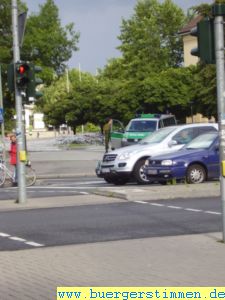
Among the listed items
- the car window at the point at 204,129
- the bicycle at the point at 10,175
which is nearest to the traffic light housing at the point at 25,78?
the car window at the point at 204,129

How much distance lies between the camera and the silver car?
2209cm

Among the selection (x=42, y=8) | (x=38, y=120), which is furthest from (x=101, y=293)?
(x=38, y=120)

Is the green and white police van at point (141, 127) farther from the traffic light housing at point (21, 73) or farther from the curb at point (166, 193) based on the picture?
the traffic light housing at point (21, 73)

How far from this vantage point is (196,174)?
2091 centimetres

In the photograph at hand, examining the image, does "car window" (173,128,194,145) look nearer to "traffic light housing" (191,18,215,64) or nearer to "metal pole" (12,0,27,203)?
"metal pole" (12,0,27,203)

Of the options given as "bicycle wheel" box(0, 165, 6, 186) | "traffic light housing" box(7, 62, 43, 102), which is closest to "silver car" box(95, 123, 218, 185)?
"bicycle wheel" box(0, 165, 6, 186)

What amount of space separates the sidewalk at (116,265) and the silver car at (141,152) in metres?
10.5

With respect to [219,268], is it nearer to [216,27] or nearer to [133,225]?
[216,27]

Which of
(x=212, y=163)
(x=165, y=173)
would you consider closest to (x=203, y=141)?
(x=212, y=163)

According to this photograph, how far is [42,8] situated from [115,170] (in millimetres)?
29774

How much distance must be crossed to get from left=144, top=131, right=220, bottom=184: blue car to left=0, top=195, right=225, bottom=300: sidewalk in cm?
912

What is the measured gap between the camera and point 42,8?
1961 inches

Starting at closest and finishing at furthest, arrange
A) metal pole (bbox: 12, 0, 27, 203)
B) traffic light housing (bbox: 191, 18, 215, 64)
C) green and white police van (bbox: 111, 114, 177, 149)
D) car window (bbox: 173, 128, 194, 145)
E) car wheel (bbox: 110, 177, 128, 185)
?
1. traffic light housing (bbox: 191, 18, 215, 64)
2. metal pole (bbox: 12, 0, 27, 203)
3. car wheel (bbox: 110, 177, 128, 185)
4. car window (bbox: 173, 128, 194, 145)
5. green and white police van (bbox: 111, 114, 177, 149)

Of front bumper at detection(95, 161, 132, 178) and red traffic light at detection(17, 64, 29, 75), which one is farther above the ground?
red traffic light at detection(17, 64, 29, 75)
